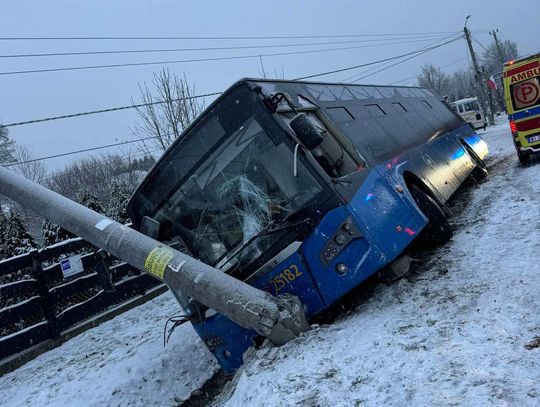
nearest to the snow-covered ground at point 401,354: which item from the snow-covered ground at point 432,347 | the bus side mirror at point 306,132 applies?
the snow-covered ground at point 432,347

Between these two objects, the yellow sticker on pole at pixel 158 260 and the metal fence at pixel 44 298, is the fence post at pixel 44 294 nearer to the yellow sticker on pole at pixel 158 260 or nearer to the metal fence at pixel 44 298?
the metal fence at pixel 44 298

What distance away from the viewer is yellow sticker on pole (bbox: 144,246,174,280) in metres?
4.59

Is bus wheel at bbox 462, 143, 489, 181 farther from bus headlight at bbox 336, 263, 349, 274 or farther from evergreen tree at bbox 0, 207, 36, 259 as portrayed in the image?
evergreen tree at bbox 0, 207, 36, 259

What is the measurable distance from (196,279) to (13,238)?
A: 29.6ft

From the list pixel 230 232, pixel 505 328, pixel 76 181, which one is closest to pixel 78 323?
pixel 230 232

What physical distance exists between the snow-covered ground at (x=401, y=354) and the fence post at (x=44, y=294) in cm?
86

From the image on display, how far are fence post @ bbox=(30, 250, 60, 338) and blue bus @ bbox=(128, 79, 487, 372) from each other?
427 centimetres

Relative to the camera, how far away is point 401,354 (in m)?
3.44

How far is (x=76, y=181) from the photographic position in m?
41.5

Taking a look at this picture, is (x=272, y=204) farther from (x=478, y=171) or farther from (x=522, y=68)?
(x=522, y=68)

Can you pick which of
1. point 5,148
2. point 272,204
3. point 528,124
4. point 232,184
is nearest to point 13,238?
point 232,184

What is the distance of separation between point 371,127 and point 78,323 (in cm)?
707

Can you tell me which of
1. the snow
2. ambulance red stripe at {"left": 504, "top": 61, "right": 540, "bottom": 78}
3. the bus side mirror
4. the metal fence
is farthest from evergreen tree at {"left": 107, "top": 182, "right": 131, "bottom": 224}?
the bus side mirror

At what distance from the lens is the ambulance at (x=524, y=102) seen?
11.2 m
